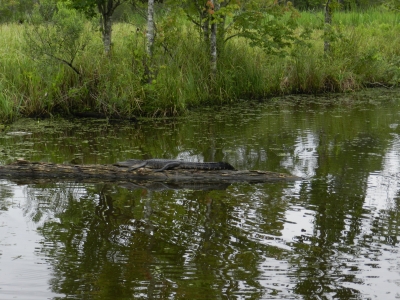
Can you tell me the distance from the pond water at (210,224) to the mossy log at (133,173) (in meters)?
0.10

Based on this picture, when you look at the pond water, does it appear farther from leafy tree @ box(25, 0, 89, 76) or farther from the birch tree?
the birch tree

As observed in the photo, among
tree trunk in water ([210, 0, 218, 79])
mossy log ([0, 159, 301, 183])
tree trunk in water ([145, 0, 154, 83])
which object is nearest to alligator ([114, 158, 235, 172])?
mossy log ([0, 159, 301, 183])

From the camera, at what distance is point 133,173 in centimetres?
691

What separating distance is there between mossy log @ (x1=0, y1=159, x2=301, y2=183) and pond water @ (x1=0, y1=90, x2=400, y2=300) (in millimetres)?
97

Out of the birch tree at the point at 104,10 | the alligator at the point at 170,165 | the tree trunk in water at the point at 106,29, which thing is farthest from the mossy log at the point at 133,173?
the tree trunk in water at the point at 106,29

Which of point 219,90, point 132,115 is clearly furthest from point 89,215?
point 219,90

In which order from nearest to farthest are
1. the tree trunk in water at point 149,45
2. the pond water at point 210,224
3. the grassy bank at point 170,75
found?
the pond water at point 210,224, the grassy bank at point 170,75, the tree trunk in water at point 149,45

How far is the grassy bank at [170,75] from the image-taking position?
11.0 meters

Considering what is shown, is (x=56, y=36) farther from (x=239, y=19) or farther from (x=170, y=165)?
(x=170, y=165)

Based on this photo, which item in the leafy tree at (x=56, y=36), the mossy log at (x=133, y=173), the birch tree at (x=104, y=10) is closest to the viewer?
the mossy log at (x=133, y=173)

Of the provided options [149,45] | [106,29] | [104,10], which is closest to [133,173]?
[149,45]

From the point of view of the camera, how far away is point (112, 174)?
6922mm

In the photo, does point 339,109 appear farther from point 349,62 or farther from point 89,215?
point 89,215

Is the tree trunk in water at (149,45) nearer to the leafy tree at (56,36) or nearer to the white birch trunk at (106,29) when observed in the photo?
the leafy tree at (56,36)
